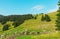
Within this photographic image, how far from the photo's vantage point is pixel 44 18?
95.9 meters

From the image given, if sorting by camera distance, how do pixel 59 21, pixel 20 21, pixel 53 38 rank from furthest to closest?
pixel 20 21
pixel 59 21
pixel 53 38

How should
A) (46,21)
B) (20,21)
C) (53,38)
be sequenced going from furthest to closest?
(20,21) < (46,21) < (53,38)

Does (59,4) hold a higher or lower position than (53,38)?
higher

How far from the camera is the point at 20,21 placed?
4557 inches

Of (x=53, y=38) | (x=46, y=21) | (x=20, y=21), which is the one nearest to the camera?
(x=53, y=38)

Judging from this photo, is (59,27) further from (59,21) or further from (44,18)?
(44,18)

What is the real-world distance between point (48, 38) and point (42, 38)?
3.93 feet

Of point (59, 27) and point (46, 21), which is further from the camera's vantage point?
point (46, 21)

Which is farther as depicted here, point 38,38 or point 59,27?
point 59,27

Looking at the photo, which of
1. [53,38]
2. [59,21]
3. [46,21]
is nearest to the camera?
[53,38]

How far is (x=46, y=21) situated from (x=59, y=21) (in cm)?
3377

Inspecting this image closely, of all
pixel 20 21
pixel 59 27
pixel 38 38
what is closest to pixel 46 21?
pixel 20 21

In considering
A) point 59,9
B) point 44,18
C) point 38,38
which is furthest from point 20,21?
point 38,38

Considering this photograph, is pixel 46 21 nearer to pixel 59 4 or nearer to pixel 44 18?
pixel 44 18
